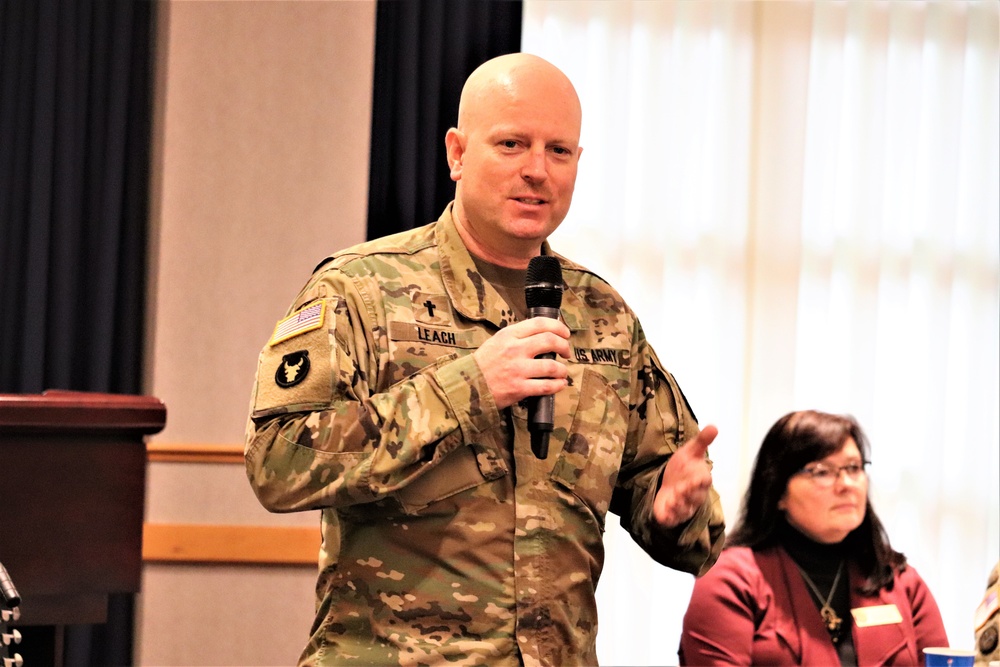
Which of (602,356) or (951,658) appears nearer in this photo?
(602,356)

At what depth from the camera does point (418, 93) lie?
4.05m

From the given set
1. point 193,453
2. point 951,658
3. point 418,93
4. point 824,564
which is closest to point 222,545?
point 193,453

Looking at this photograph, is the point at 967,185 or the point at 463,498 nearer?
the point at 463,498

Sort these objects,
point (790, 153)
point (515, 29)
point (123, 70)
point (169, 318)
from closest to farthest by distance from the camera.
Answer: point (169, 318) < point (123, 70) < point (515, 29) < point (790, 153)

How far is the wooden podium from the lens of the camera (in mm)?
2162

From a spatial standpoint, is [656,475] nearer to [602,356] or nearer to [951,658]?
[602,356]

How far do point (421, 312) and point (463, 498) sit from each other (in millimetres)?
324

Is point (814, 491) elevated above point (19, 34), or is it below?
below

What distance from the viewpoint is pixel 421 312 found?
Result: 1.89 metres

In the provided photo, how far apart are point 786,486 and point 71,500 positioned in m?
2.03

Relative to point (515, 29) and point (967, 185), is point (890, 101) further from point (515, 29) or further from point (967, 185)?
point (515, 29)

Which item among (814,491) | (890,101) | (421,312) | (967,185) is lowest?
(814,491)

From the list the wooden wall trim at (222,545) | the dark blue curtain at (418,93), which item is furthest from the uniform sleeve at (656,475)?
the dark blue curtain at (418,93)

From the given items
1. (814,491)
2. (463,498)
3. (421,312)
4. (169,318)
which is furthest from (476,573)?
(169,318)
